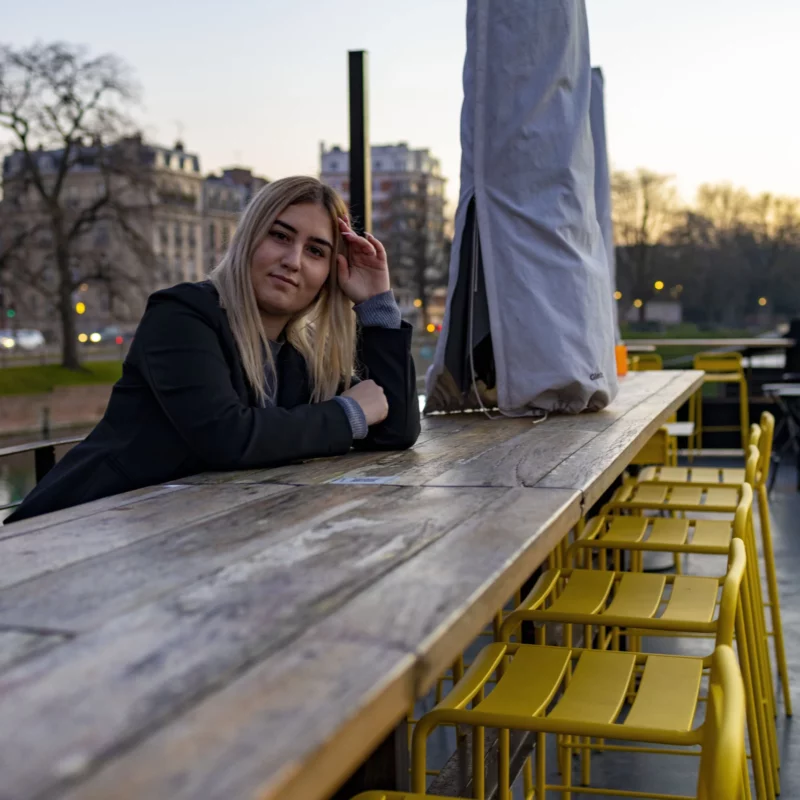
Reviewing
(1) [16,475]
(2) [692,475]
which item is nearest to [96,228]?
(1) [16,475]

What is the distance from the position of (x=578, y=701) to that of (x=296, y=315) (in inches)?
44.6

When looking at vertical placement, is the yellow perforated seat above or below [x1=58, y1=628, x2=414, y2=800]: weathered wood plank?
below

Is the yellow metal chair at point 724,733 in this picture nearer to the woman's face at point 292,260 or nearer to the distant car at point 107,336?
the woman's face at point 292,260

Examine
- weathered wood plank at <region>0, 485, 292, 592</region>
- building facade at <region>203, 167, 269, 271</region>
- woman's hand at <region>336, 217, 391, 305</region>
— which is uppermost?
building facade at <region>203, 167, 269, 271</region>

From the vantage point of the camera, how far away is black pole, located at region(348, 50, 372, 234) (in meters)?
3.99

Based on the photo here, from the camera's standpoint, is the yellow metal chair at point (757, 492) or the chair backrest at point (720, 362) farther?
the chair backrest at point (720, 362)

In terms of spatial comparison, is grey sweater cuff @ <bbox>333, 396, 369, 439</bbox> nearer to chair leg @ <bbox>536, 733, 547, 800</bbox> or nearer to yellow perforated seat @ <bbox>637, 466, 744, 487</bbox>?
chair leg @ <bbox>536, 733, 547, 800</bbox>

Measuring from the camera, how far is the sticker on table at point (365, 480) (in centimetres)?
166

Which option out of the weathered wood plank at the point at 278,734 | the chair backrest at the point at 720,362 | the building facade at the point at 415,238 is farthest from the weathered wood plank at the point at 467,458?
the building facade at the point at 415,238

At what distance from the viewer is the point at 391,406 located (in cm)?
216

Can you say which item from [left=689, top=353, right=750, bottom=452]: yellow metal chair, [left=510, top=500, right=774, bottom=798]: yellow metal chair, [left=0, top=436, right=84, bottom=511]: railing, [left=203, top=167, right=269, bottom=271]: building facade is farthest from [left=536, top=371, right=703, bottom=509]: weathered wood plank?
[left=203, top=167, right=269, bottom=271]: building facade

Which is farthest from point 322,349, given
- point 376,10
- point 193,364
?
point 376,10

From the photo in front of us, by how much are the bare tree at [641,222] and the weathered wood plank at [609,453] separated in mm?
26468

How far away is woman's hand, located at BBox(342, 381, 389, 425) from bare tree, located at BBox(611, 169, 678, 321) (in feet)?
90.0
